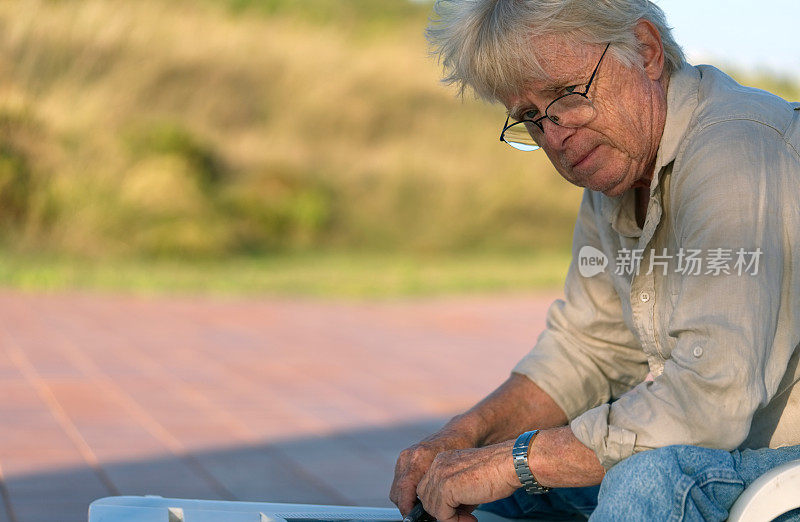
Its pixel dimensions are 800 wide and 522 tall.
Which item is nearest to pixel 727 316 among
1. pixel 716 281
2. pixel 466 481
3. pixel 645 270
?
pixel 716 281

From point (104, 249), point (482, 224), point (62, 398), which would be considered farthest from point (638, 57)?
point (482, 224)

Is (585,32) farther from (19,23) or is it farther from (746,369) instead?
(19,23)

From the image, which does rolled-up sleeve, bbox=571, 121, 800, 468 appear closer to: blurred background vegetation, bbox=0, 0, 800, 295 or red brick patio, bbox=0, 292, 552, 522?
red brick patio, bbox=0, 292, 552, 522

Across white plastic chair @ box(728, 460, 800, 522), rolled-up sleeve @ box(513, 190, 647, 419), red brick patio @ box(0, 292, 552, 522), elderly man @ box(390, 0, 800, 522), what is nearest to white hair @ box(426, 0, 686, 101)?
elderly man @ box(390, 0, 800, 522)

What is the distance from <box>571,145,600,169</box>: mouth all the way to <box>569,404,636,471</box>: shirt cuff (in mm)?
419

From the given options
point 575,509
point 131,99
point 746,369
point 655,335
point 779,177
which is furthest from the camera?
point 131,99

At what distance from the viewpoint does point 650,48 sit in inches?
68.2

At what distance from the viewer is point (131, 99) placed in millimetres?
10805

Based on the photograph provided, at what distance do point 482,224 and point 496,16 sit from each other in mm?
10948

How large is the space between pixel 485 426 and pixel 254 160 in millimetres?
9980

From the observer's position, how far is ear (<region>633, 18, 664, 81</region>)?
1.71 metres

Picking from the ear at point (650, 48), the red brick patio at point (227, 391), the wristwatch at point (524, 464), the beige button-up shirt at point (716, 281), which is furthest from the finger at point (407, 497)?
the red brick patio at point (227, 391)

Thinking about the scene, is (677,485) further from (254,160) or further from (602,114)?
(254,160)

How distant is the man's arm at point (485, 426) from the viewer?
1.92 metres
